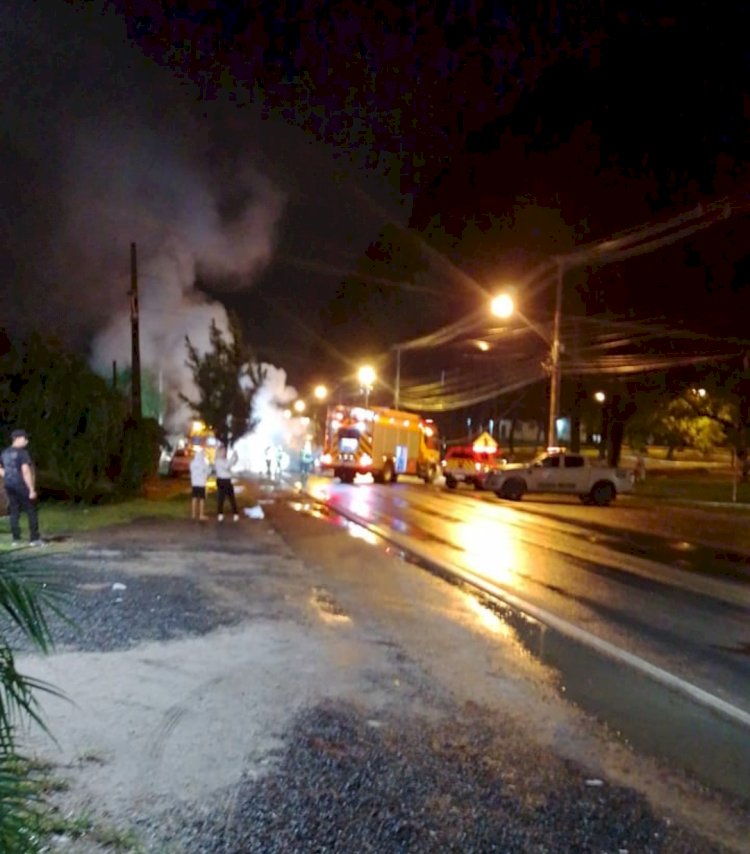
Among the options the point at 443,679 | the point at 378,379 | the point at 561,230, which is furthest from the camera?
the point at 378,379

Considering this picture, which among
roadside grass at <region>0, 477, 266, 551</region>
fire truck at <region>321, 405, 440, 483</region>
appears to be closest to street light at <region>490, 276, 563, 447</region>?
fire truck at <region>321, 405, 440, 483</region>

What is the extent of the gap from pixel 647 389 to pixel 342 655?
41535 mm

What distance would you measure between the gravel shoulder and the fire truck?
29053 millimetres

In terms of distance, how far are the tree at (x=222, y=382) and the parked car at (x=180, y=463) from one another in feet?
5.39

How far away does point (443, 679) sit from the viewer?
7.36 m

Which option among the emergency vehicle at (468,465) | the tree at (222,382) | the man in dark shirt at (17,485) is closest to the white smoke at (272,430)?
the tree at (222,382)

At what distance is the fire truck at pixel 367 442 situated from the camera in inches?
1545

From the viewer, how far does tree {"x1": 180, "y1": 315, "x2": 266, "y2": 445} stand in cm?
3941

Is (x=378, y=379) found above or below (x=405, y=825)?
above

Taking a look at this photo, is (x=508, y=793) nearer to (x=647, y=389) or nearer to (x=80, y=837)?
(x=80, y=837)

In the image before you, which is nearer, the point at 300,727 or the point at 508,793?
the point at 508,793

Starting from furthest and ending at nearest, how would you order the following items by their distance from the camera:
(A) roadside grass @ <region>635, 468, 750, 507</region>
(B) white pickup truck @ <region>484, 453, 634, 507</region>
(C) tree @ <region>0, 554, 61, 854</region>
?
(A) roadside grass @ <region>635, 468, 750, 507</region> < (B) white pickup truck @ <region>484, 453, 634, 507</region> < (C) tree @ <region>0, 554, 61, 854</region>

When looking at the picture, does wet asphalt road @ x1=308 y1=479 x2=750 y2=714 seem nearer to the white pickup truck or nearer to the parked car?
the white pickup truck

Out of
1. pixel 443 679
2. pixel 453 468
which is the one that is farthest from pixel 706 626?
pixel 453 468
